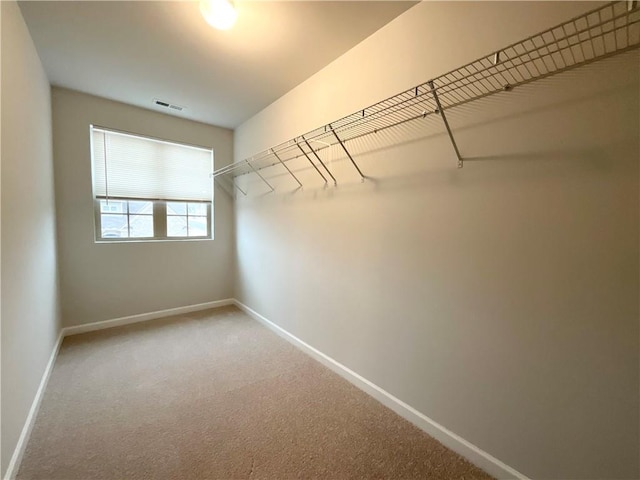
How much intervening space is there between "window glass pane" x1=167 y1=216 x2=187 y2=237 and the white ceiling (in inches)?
55.7

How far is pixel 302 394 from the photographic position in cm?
191

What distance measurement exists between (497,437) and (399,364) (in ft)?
1.88

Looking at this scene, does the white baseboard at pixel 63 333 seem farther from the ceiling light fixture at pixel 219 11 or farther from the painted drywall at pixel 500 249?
the ceiling light fixture at pixel 219 11

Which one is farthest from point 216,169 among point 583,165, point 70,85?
point 583,165

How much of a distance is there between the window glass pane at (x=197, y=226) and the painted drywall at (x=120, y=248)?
0.48 ft

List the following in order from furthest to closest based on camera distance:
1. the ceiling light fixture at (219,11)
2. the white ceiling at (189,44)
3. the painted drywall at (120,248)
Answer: the painted drywall at (120,248) < the white ceiling at (189,44) < the ceiling light fixture at (219,11)

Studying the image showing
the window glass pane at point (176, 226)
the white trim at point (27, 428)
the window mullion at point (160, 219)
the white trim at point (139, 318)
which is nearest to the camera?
the white trim at point (27, 428)

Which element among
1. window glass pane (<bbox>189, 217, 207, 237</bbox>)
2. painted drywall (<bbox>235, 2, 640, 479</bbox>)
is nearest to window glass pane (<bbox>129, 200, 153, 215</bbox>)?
window glass pane (<bbox>189, 217, 207, 237</bbox>)

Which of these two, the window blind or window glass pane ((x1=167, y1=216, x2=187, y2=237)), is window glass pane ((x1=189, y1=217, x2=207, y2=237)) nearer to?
window glass pane ((x1=167, y1=216, x2=187, y2=237))

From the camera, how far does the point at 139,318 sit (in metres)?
3.18

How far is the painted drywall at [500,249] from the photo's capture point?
1.01m

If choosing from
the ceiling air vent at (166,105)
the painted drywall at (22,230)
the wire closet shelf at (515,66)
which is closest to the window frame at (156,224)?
the painted drywall at (22,230)

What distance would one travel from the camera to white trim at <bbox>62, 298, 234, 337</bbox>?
2820 mm

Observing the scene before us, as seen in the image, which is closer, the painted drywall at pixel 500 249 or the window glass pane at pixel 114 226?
the painted drywall at pixel 500 249
